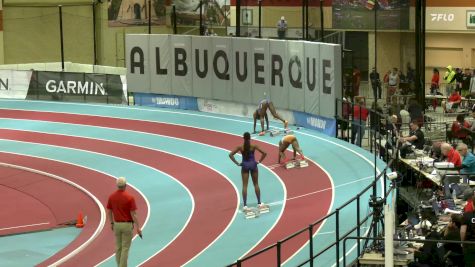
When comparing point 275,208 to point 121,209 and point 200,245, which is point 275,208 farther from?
point 121,209

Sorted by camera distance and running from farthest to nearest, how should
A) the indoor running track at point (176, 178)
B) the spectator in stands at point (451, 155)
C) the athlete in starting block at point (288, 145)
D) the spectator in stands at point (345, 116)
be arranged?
the spectator in stands at point (345, 116), the athlete in starting block at point (288, 145), the spectator in stands at point (451, 155), the indoor running track at point (176, 178)

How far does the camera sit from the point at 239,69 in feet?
124

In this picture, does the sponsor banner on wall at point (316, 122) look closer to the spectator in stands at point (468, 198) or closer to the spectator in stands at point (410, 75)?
the spectator in stands at point (410, 75)

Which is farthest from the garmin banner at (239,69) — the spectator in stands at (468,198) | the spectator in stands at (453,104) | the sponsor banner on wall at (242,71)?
the spectator in stands at (468,198)

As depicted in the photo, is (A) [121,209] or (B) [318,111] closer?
(A) [121,209]

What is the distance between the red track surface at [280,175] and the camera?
21.0 m

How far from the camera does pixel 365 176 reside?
26.2 meters

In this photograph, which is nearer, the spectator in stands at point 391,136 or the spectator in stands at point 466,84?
the spectator in stands at point 391,136

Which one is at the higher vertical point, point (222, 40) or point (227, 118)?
point (222, 40)

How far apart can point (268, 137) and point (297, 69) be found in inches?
118

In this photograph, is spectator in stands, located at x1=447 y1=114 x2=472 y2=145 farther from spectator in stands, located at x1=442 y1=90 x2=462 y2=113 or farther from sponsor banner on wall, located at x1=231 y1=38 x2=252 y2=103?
sponsor banner on wall, located at x1=231 y1=38 x2=252 y2=103

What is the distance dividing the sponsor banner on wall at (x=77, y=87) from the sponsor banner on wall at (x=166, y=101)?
1033 millimetres

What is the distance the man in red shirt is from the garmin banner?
1511 cm

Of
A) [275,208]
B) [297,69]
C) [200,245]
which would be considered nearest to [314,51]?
[297,69]
